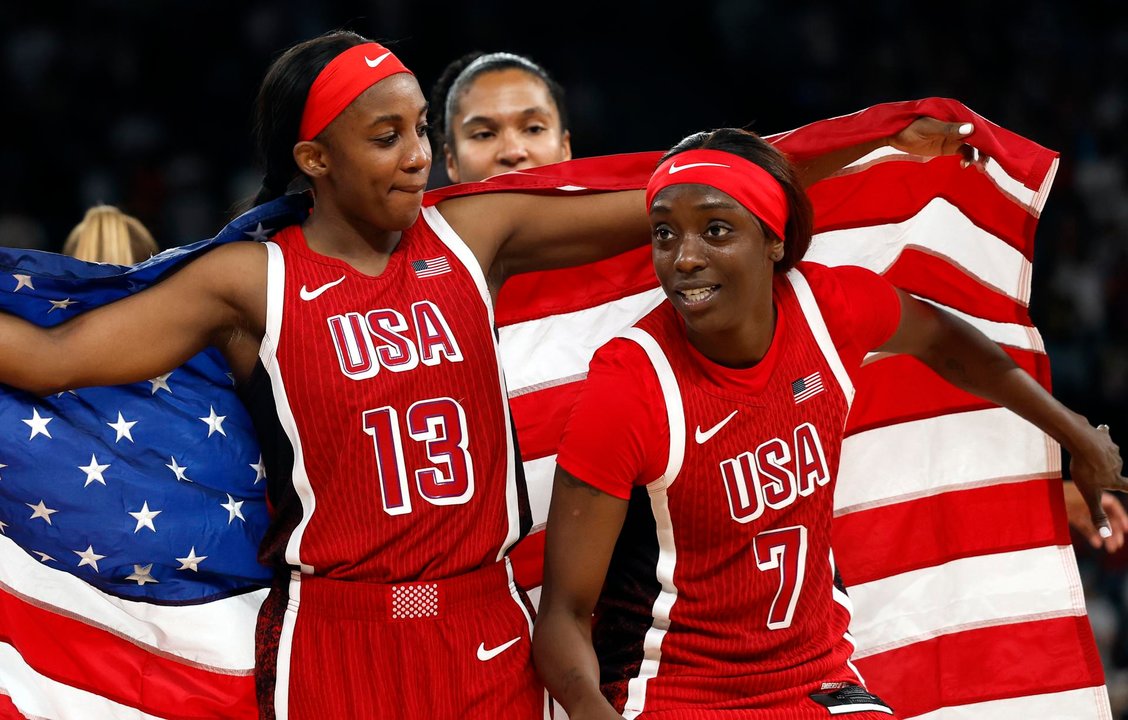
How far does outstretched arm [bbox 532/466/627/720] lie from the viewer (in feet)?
7.47

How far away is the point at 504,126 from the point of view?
11.9 feet

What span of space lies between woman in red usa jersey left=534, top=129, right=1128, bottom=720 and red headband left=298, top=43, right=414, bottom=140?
535 millimetres

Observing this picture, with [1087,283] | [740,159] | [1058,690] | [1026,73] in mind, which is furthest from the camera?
[1026,73]

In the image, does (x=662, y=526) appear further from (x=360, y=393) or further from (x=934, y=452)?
(x=934, y=452)

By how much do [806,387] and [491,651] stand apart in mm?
739

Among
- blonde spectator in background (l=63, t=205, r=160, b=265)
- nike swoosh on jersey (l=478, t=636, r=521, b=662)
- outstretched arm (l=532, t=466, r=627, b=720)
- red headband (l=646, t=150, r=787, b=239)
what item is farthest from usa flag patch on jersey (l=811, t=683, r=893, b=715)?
blonde spectator in background (l=63, t=205, r=160, b=265)

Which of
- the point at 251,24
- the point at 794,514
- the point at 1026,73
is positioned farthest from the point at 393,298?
the point at 1026,73

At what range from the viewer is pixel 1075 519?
3078 mm

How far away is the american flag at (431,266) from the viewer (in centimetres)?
243

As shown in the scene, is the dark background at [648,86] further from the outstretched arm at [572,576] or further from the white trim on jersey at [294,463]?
the white trim on jersey at [294,463]

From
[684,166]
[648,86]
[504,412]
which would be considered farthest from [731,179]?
[648,86]

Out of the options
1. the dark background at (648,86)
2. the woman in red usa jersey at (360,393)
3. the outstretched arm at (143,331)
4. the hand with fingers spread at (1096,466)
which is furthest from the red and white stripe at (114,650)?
the dark background at (648,86)

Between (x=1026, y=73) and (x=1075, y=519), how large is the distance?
585 centimetres

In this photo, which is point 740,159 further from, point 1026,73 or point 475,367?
point 1026,73
